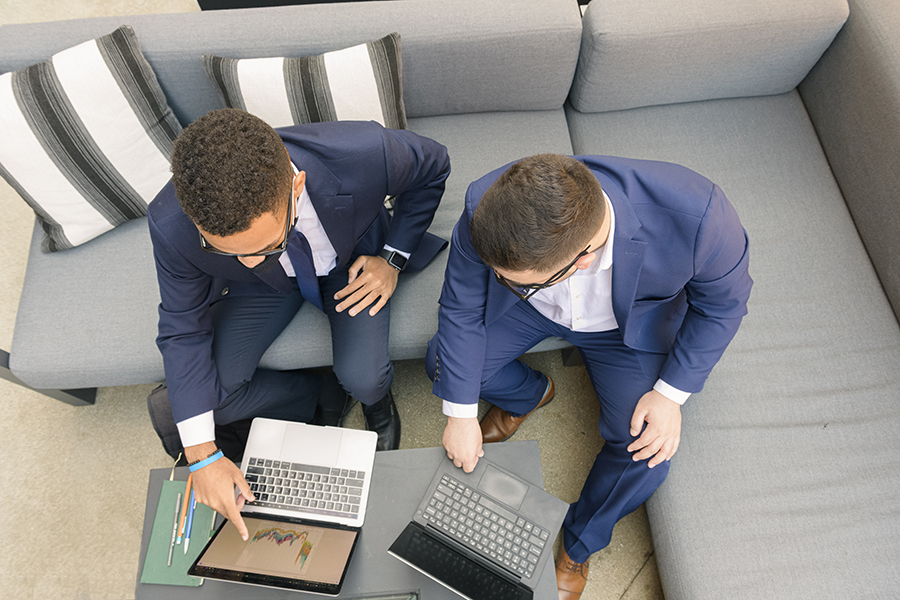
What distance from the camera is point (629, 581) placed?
1.61 meters

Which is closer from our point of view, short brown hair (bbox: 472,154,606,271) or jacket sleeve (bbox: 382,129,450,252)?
short brown hair (bbox: 472,154,606,271)

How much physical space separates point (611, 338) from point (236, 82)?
1.21 meters

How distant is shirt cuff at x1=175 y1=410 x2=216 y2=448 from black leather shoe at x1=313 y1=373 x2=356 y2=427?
490 mm

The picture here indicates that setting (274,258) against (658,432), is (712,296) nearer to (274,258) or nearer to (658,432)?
(658,432)

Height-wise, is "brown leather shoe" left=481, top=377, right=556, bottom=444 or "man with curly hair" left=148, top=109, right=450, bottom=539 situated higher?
"man with curly hair" left=148, top=109, right=450, bottom=539

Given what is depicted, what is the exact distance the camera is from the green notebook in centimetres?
112

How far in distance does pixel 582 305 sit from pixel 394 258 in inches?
20.0

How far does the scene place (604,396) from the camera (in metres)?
1.47

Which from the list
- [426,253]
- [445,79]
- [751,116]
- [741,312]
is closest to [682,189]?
[741,312]

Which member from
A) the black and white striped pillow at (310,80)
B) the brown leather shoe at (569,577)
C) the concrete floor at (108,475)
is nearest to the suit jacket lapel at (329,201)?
the black and white striped pillow at (310,80)

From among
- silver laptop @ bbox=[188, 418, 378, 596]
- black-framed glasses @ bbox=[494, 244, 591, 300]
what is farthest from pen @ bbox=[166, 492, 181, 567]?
black-framed glasses @ bbox=[494, 244, 591, 300]

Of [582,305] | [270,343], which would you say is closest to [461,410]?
[582,305]

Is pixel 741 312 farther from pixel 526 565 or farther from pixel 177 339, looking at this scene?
pixel 177 339

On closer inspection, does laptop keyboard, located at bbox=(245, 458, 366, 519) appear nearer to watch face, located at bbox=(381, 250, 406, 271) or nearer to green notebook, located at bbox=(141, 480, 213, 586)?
green notebook, located at bbox=(141, 480, 213, 586)
